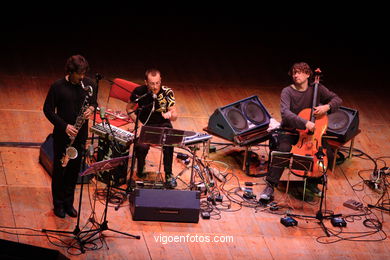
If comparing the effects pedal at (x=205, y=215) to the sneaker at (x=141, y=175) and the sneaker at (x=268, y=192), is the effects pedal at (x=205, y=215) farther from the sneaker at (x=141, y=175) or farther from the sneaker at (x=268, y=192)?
the sneaker at (x=141, y=175)

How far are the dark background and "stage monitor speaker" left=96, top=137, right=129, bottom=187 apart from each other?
2595mm

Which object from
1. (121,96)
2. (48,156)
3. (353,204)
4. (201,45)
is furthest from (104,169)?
(201,45)

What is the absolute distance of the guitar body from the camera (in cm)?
711

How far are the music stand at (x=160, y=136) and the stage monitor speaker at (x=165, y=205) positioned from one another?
18.0 inches

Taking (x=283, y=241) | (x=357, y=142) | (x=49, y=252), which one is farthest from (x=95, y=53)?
(x=49, y=252)

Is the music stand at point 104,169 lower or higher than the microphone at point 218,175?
higher

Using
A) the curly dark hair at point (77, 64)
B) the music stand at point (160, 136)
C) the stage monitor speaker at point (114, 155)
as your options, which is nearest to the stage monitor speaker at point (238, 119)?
the music stand at point (160, 136)

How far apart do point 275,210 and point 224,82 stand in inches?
123

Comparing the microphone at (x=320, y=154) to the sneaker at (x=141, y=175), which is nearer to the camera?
the microphone at (x=320, y=154)

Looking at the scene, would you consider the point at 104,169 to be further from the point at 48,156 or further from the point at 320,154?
the point at 320,154

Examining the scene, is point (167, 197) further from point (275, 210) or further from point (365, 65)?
point (365, 65)

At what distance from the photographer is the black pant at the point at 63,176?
6387 mm

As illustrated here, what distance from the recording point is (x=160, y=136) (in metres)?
6.72

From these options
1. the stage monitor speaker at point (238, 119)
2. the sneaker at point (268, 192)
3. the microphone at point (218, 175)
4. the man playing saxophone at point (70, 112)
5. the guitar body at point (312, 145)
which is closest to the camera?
the man playing saxophone at point (70, 112)
